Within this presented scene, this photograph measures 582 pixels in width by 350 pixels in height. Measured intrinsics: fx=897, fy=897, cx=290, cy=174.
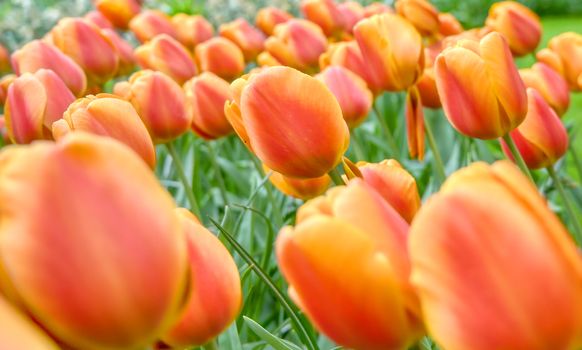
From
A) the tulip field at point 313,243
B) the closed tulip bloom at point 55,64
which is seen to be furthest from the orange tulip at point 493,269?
the closed tulip bloom at point 55,64

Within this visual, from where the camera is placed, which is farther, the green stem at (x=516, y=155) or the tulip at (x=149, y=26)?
the tulip at (x=149, y=26)

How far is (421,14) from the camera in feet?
6.35

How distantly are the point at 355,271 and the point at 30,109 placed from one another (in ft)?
2.84

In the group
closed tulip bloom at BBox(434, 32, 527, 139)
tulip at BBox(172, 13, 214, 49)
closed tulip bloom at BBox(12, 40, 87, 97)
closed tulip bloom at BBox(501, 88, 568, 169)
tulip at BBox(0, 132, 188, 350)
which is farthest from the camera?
tulip at BBox(172, 13, 214, 49)

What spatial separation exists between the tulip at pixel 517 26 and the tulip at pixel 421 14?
0.64 ft

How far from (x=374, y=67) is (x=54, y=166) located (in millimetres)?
957

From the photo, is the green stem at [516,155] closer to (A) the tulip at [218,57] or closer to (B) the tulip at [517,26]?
(B) the tulip at [517,26]

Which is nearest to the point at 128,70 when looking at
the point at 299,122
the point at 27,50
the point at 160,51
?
the point at 160,51

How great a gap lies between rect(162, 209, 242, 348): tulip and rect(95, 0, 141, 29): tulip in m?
2.23

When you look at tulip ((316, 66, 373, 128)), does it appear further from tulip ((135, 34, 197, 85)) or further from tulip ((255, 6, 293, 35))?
tulip ((255, 6, 293, 35))

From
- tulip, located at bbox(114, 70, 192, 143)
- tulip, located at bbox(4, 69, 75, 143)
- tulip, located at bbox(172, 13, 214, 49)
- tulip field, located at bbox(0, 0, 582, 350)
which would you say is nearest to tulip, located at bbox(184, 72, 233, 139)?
tulip, located at bbox(114, 70, 192, 143)

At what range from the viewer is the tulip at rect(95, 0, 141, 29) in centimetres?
272

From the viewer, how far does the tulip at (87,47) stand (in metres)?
1.78

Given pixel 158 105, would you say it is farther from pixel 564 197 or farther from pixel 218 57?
pixel 218 57
